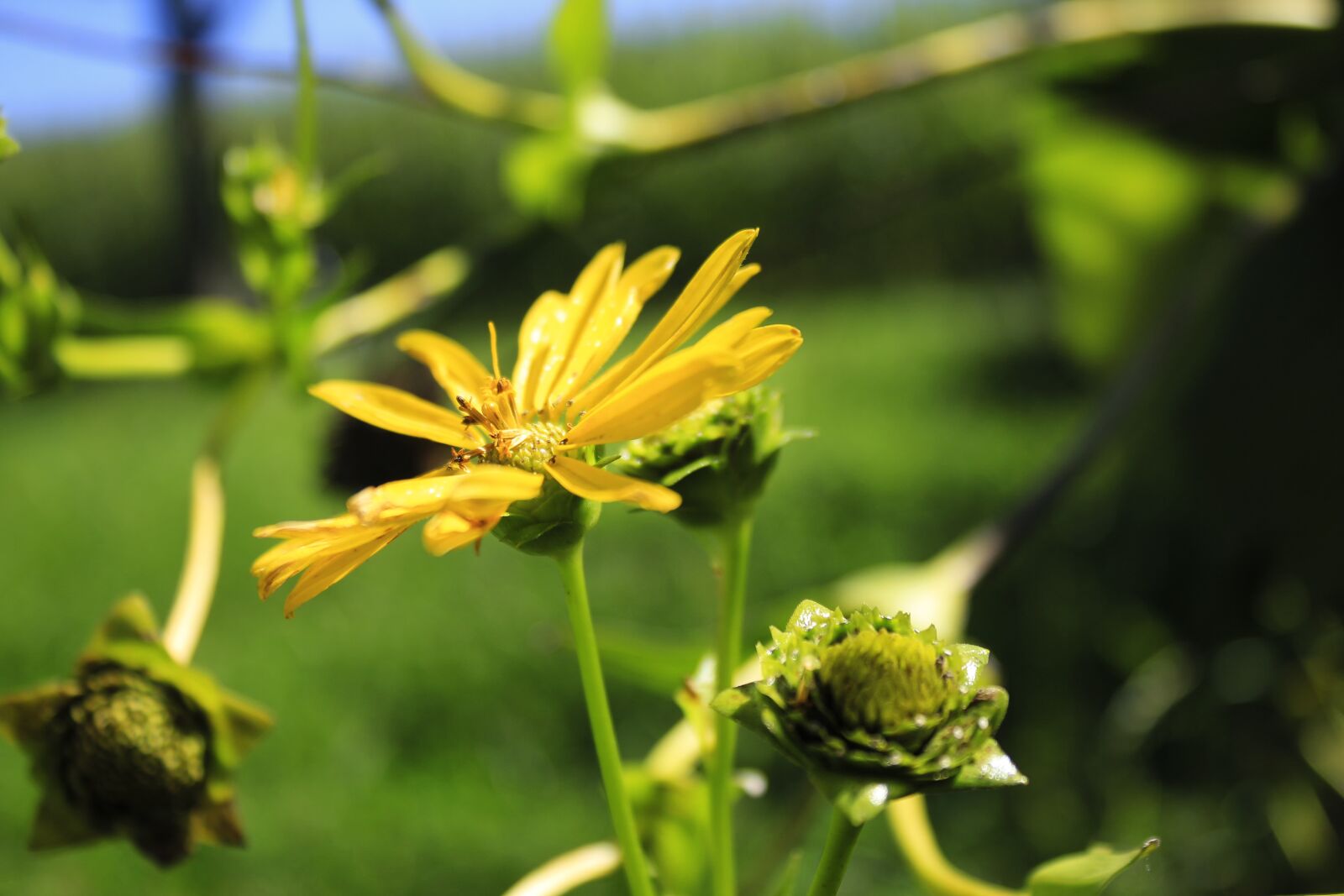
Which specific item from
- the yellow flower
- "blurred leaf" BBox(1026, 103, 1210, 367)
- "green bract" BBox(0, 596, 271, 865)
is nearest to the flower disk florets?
"green bract" BBox(0, 596, 271, 865)

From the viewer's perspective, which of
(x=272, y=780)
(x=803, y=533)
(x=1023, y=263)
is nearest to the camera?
(x=272, y=780)

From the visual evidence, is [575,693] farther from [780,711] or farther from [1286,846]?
[780,711]

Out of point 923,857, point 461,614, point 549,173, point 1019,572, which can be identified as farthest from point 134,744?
point 461,614

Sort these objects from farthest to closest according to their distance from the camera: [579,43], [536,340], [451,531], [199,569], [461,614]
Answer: [461,614]
[579,43]
[199,569]
[536,340]
[451,531]

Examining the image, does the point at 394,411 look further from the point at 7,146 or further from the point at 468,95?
the point at 468,95

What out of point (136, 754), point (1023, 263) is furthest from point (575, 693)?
point (1023, 263)

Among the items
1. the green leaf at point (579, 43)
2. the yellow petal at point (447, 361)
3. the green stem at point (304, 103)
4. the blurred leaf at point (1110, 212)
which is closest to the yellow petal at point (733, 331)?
the yellow petal at point (447, 361)
